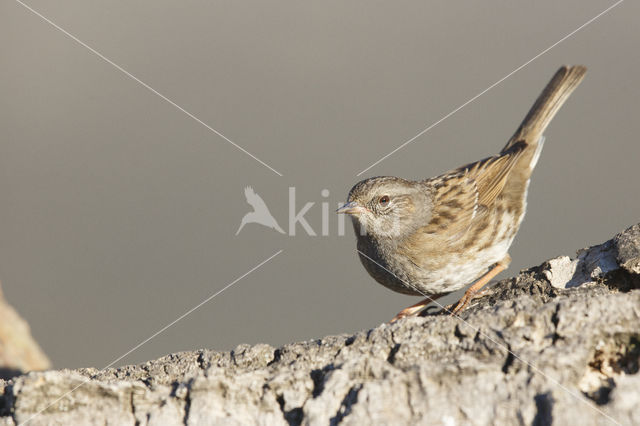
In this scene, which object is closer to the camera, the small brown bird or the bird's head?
the small brown bird

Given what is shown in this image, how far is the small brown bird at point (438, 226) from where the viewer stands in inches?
209

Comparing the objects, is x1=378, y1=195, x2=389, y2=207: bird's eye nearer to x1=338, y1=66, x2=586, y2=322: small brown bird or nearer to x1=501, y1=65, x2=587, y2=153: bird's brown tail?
x1=338, y1=66, x2=586, y2=322: small brown bird

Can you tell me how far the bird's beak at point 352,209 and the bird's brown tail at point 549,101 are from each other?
211cm

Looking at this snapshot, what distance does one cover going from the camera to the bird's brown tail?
21.3ft

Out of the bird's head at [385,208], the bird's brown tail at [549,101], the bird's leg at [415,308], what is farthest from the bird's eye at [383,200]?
the bird's brown tail at [549,101]

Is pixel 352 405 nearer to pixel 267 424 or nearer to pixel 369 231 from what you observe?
pixel 267 424

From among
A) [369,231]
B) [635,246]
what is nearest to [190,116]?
[369,231]

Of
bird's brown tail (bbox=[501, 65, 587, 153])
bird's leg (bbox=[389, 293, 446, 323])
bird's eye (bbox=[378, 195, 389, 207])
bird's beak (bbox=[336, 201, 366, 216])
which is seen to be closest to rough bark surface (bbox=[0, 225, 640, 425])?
bird's leg (bbox=[389, 293, 446, 323])

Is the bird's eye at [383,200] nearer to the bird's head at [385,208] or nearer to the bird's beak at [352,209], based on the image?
the bird's head at [385,208]

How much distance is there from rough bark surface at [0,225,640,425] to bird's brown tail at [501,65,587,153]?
13.8 ft

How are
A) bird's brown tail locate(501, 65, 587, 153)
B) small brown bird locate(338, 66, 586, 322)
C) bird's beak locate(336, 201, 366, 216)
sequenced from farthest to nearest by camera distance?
bird's brown tail locate(501, 65, 587, 153), bird's beak locate(336, 201, 366, 216), small brown bird locate(338, 66, 586, 322)

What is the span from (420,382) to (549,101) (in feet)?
A: 16.0

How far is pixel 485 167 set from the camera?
6.20 meters

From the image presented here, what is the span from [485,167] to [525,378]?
4098mm
